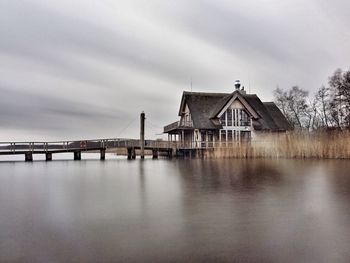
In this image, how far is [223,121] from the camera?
115 ft

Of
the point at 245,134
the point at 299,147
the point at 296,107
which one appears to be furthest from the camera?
the point at 296,107

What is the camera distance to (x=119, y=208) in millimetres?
6363

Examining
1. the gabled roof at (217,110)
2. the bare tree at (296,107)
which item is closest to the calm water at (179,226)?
the gabled roof at (217,110)

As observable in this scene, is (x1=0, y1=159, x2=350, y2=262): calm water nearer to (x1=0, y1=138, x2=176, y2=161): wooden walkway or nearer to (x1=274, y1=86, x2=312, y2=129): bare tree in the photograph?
(x1=0, y1=138, x2=176, y2=161): wooden walkway

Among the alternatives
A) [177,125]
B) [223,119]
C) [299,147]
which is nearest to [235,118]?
[223,119]

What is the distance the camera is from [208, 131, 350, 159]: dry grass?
21.6 meters

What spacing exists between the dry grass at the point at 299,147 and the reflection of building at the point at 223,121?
22.0 feet

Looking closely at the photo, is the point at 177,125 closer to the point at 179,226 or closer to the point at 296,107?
the point at 296,107

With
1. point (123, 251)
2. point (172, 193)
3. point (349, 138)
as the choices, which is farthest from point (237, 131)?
point (123, 251)

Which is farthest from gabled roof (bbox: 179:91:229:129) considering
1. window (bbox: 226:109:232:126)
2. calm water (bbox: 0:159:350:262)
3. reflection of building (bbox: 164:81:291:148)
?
calm water (bbox: 0:159:350:262)

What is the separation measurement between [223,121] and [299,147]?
40.6 feet

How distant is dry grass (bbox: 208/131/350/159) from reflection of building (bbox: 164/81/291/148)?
6.71m

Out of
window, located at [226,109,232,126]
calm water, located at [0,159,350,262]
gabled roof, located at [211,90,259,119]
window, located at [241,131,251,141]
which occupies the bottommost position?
calm water, located at [0,159,350,262]

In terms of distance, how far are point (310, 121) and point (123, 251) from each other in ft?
161
